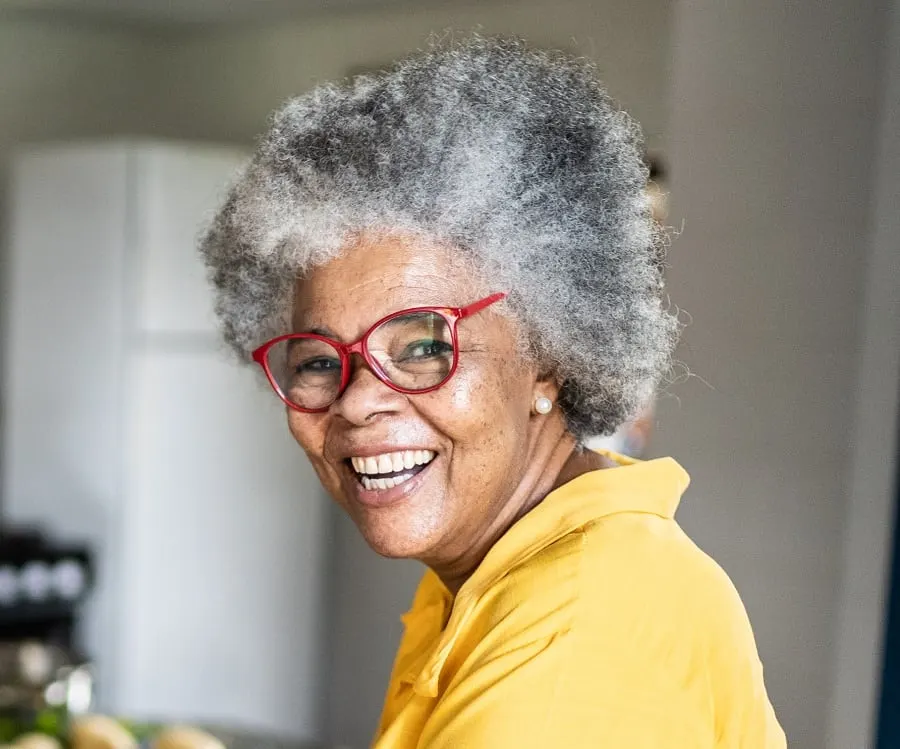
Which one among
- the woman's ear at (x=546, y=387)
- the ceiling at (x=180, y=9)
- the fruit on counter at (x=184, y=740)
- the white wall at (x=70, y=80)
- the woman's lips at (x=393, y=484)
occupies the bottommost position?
the fruit on counter at (x=184, y=740)

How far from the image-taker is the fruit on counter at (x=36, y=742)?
1.66 m

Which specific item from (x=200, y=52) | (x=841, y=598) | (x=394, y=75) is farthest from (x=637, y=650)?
(x=200, y=52)

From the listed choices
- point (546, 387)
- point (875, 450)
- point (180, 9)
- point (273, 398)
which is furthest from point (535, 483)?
point (180, 9)

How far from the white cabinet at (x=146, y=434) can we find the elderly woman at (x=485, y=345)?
8.62 ft

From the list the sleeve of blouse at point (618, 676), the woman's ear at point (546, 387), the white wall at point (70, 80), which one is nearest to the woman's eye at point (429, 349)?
the woman's ear at point (546, 387)

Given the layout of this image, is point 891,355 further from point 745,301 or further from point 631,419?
point 631,419

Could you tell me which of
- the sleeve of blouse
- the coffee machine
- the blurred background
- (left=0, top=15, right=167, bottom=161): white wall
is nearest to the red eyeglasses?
the sleeve of blouse

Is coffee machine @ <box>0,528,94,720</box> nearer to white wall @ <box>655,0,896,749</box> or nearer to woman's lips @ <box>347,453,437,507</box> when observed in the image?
white wall @ <box>655,0,896,749</box>

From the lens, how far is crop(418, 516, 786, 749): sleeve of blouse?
0.81m

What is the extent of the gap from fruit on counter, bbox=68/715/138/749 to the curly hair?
0.82 m

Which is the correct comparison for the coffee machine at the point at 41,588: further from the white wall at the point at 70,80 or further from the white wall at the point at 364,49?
the white wall at the point at 70,80

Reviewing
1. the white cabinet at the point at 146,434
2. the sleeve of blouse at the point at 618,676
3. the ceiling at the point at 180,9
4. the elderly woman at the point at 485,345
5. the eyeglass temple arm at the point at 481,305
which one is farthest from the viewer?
the ceiling at the point at 180,9

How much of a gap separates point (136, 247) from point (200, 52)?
1.34 m

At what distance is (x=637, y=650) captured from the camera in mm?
840
